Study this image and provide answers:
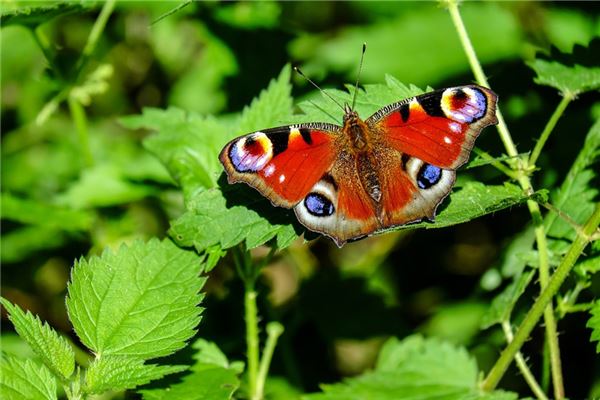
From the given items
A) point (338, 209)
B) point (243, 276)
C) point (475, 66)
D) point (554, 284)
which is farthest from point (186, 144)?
point (554, 284)

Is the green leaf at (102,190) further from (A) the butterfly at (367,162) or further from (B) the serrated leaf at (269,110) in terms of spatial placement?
(A) the butterfly at (367,162)

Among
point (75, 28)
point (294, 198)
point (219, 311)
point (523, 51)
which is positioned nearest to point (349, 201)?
point (294, 198)

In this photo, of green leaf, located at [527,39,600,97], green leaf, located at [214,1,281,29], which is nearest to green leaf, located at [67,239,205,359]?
green leaf, located at [527,39,600,97]

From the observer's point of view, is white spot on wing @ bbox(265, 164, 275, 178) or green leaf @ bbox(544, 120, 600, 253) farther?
green leaf @ bbox(544, 120, 600, 253)

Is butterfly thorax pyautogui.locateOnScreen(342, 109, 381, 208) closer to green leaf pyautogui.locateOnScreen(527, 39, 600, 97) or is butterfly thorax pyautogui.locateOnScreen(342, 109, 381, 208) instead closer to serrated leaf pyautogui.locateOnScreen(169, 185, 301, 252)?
serrated leaf pyautogui.locateOnScreen(169, 185, 301, 252)

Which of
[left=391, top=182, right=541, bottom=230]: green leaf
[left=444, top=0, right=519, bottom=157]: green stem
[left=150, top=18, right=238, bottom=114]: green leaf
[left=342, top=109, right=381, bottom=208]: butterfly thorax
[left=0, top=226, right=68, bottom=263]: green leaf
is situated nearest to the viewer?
[left=391, top=182, right=541, bottom=230]: green leaf

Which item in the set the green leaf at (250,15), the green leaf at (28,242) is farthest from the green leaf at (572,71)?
the green leaf at (28,242)

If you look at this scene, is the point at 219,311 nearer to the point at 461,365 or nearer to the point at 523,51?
the point at 461,365
